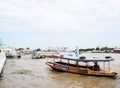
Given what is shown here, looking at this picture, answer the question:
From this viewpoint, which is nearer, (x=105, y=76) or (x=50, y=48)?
(x=105, y=76)

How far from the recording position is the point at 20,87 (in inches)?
688

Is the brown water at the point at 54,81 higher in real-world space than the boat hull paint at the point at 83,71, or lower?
lower

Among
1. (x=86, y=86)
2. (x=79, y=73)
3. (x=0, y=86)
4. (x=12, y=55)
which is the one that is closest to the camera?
(x=0, y=86)

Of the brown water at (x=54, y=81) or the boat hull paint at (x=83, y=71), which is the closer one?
the brown water at (x=54, y=81)

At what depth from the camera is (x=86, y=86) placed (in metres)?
18.8

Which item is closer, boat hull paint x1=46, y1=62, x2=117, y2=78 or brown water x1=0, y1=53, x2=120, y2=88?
brown water x1=0, y1=53, x2=120, y2=88

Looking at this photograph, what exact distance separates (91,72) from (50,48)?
166m

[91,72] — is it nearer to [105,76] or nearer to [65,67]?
[105,76]

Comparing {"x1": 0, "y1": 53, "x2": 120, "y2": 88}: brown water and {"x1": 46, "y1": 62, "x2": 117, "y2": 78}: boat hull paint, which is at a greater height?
{"x1": 46, "y1": 62, "x2": 117, "y2": 78}: boat hull paint

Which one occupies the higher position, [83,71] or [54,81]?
[83,71]

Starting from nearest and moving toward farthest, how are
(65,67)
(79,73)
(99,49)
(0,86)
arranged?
(0,86) → (79,73) → (65,67) → (99,49)

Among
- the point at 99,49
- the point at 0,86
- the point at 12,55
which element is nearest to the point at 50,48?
the point at 99,49

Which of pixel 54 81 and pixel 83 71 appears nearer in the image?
pixel 54 81

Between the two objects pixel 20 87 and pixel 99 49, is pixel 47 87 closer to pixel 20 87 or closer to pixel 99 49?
pixel 20 87
